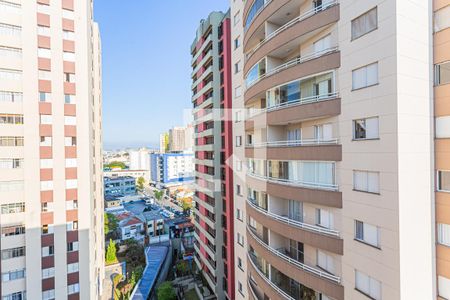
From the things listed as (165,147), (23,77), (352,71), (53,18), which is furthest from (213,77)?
(165,147)

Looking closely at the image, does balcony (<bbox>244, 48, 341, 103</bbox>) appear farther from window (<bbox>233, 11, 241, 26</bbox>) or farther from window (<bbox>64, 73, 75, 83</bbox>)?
window (<bbox>64, 73, 75, 83</bbox>)

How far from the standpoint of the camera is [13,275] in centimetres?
1956

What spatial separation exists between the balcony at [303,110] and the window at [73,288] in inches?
900

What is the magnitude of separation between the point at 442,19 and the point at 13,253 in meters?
31.3

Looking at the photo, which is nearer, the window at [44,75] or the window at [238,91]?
the window at [238,91]

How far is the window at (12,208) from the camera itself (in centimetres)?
1933

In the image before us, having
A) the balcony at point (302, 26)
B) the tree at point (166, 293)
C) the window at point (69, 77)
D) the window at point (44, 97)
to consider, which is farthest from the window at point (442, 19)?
the tree at point (166, 293)

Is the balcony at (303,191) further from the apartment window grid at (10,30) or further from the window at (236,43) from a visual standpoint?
the apartment window grid at (10,30)

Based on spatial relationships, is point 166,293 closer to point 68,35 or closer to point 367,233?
point 367,233

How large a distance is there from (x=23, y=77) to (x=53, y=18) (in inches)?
233

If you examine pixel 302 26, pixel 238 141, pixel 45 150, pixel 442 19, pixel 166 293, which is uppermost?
pixel 302 26

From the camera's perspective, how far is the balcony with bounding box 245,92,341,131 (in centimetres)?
944

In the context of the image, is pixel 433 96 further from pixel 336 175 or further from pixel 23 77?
pixel 23 77

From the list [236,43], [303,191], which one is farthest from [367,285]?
[236,43]
